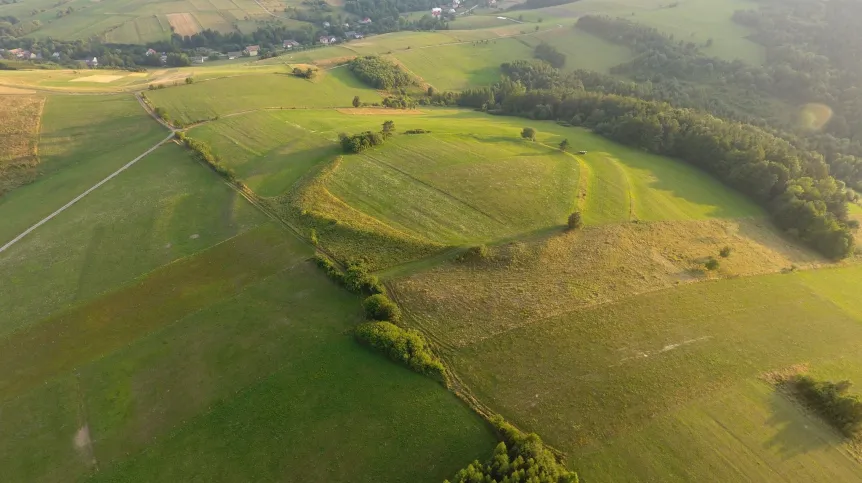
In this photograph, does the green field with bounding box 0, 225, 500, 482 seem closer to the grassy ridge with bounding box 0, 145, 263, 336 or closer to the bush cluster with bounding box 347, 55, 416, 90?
the grassy ridge with bounding box 0, 145, 263, 336

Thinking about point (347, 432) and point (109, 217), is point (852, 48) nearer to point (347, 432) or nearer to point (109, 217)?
point (347, 432)

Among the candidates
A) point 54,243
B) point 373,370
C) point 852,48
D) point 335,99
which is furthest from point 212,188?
point 852,48

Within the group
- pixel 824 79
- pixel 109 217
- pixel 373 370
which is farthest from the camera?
pixel 824 79

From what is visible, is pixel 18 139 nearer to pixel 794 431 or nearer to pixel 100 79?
pixel 100 79

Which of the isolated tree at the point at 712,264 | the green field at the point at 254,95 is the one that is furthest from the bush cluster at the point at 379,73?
the isolated tree at the point at 712,264

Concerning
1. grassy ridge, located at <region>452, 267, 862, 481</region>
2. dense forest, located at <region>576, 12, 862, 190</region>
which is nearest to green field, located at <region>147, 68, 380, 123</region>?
grassy ridge, located at <region>452, 267, 862, 481</region>

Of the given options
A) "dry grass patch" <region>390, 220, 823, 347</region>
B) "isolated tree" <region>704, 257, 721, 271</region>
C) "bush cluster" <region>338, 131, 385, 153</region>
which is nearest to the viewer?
"dry grass patch" <region>390, 220, 823, 347</region>

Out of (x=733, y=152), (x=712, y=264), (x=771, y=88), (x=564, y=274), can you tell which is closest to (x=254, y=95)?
(x=564, y=274)
